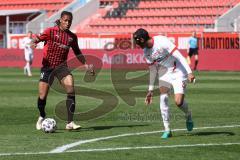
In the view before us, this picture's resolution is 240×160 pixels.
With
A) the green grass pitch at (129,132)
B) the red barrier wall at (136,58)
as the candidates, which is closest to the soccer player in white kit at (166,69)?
the green grass pitch at (129,132)

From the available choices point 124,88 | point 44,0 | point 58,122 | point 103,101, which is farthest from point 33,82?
point 44,0

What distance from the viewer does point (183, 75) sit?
12883mm

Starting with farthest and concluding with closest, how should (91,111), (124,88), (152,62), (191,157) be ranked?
1. (124,88)
2. (91,111)
3. (152,62)
4. (191,157)

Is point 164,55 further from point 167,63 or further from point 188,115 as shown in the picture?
point 188,115

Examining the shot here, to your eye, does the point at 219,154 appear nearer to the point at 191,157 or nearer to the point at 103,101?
the point at 191,157

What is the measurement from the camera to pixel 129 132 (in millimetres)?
13617

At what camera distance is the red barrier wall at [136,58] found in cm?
4162

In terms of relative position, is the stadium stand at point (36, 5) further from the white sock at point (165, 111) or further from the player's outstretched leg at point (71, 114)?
the white sock at point (165, 111)

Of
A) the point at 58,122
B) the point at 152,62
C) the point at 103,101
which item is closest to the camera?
the point at 152,62

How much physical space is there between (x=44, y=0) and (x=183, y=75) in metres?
46.3

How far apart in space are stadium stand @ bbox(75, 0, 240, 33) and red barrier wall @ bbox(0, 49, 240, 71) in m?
5.07

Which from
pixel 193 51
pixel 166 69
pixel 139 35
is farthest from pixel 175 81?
pixel 193 51

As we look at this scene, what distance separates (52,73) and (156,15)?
3804cm

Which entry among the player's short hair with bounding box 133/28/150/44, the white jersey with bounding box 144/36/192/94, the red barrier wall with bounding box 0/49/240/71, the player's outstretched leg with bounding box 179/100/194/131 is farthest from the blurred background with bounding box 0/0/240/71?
the player's short hair with bounding box 133/28/150/44
